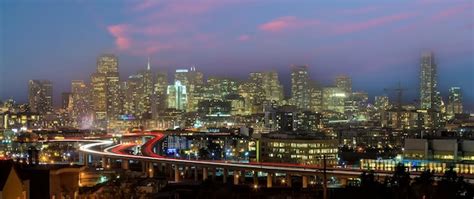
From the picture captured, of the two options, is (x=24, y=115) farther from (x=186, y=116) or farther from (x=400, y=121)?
(x=400, y=121)

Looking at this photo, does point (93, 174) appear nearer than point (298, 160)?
Yes

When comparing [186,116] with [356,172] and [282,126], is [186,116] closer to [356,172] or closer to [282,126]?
[282,126]

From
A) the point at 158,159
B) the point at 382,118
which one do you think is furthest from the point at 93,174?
the point at 382,118

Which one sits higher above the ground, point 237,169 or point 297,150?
point 297,150

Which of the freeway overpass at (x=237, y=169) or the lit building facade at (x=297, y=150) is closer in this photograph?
the freeway overpass at (x=237, y=169)

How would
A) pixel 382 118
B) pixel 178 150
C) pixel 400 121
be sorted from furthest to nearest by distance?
pixel 382 118 < pixel 400 121 < pixel 178 150

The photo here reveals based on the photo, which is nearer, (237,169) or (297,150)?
(237,169)

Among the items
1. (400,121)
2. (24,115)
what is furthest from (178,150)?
(400,121)

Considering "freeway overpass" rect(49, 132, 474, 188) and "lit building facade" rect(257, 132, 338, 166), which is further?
"lit building facade" rect(257, 132, 338, 166)

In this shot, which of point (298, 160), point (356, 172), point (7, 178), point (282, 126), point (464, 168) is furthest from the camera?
point (282, 126)
